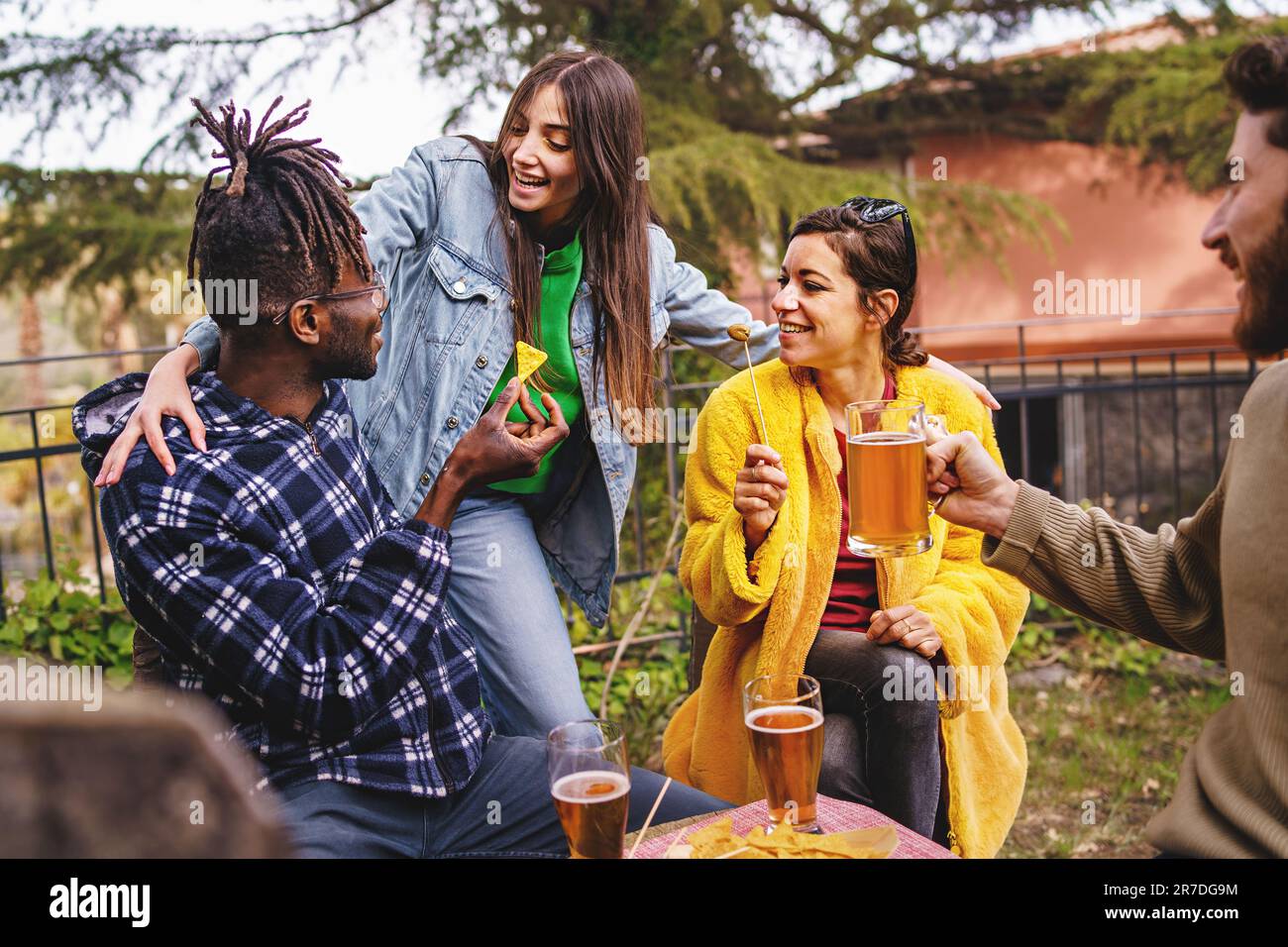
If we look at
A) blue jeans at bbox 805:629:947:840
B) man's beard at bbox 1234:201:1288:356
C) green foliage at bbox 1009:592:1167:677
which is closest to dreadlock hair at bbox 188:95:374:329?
blue jeans at bbox 805:629:947:840

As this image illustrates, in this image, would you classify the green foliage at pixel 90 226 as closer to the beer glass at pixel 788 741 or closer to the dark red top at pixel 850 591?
the dark red top at pixel 850 591

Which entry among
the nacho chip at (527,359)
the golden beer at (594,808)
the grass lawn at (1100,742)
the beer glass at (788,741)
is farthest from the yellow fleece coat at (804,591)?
the grass lawn at (1100,742)

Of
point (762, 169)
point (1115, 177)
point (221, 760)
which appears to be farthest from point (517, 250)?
point (1115, 177)

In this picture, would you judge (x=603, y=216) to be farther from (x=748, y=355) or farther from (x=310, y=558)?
(x=310, y=558)

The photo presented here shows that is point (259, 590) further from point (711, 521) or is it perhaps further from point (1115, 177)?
point (1115, 177)

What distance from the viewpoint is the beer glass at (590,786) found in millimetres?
1521

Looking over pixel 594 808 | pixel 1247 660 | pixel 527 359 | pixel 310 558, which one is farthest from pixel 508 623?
pixel 1247 660

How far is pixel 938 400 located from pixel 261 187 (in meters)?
1.74

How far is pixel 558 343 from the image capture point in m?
2.82

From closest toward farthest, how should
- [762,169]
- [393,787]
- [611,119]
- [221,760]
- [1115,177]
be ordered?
[221,760]
[393,787]
[611,119]
[762,169]
[1115,177]

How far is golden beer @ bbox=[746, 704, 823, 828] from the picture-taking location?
1.67 m

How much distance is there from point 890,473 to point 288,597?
114 cm

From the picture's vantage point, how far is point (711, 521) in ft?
8.95

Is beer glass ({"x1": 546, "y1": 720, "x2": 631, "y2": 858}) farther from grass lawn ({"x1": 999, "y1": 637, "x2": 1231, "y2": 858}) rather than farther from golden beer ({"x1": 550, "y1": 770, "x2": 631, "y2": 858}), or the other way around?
grass lawn ({"x1": 999, "y1": 637, "x2": 1231, "y2": 858})
